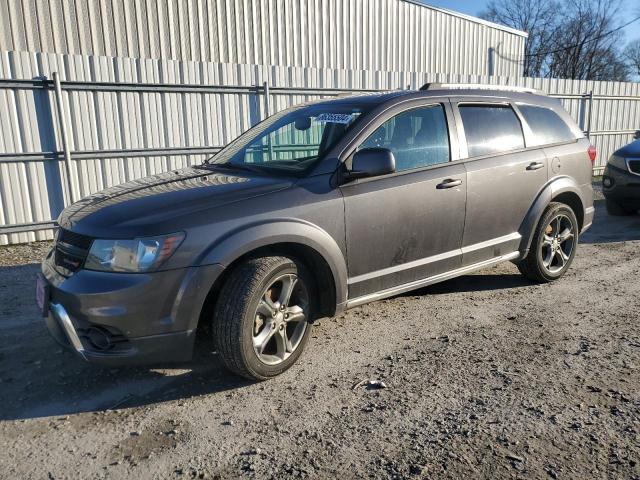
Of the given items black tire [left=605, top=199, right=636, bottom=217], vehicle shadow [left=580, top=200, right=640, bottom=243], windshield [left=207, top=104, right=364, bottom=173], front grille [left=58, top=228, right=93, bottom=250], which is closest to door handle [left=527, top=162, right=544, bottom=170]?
windshield [left=207, top=104, right=364, bottom=173]

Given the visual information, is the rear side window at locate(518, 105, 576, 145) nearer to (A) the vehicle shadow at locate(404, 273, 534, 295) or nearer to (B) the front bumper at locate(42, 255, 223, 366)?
(A) the vehicle shadow at locate(404, 273, 534, 295)

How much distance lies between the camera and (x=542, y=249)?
500 cm

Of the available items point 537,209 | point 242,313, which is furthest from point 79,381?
point 537,209

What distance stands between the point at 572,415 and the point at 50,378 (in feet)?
10.5

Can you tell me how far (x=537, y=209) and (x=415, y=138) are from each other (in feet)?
5.15

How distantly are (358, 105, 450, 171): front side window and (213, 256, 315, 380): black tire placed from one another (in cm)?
115

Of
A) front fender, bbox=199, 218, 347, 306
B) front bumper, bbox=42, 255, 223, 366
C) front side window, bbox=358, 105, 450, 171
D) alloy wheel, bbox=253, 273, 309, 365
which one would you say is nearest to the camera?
front bumper, bbox=42, 255, 223, 366

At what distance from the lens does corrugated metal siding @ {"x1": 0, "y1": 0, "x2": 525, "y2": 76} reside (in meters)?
9.54

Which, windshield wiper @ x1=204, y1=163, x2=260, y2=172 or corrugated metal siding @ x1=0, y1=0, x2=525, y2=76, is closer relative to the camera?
windshield wiper @ x1=204, y1=163, x2=260, y2=172

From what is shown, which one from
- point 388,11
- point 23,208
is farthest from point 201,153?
point 388,11

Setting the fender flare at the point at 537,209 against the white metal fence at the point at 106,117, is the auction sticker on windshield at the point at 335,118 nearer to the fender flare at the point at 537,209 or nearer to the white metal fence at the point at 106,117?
the fender flare at the point at 537,209

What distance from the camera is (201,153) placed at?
8.42 m

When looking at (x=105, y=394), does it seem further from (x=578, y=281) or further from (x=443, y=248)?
(x=578, y=281)

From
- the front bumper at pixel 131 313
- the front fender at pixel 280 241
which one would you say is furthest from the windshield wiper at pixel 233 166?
the front bumper at pixel 131 313
